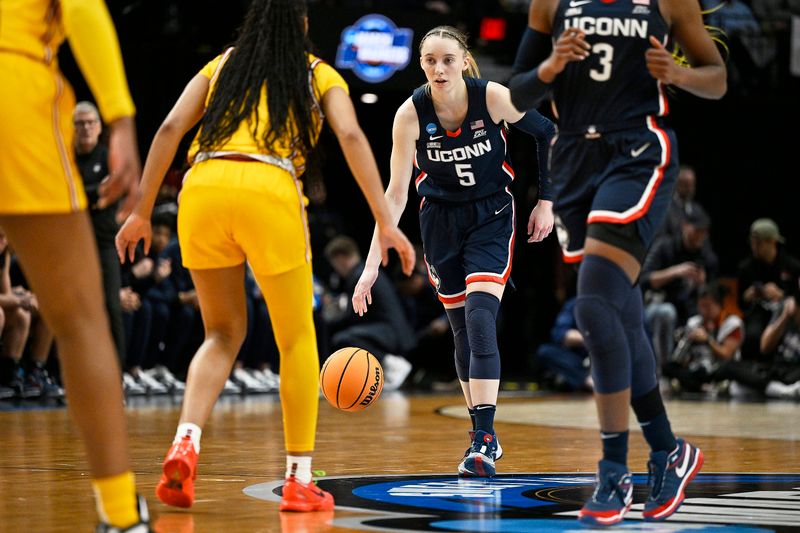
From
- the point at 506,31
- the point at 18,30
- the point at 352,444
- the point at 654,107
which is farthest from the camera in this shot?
the point at 506,31

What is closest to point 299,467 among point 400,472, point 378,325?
point 400,472

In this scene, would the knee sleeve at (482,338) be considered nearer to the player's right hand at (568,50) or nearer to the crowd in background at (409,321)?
the player's right hand at (568,50)

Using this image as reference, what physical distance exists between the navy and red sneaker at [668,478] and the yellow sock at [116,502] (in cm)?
160

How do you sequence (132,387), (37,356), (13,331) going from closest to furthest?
(13,331)
(37,356)
(132,387)

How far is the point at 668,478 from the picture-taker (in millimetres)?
3916

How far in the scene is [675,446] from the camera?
400 centimetres

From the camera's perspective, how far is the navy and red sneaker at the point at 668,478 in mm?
3857

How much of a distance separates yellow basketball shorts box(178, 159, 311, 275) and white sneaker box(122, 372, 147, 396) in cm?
696

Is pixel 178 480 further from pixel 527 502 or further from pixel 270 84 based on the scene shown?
pixel 270 84

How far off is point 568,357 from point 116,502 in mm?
10992

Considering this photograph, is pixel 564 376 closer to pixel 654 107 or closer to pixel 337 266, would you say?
pixel 337 266

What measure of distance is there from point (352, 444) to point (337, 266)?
611 cm

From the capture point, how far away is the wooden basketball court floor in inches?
151

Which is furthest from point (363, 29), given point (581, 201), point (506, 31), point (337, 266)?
point (581, 201)
